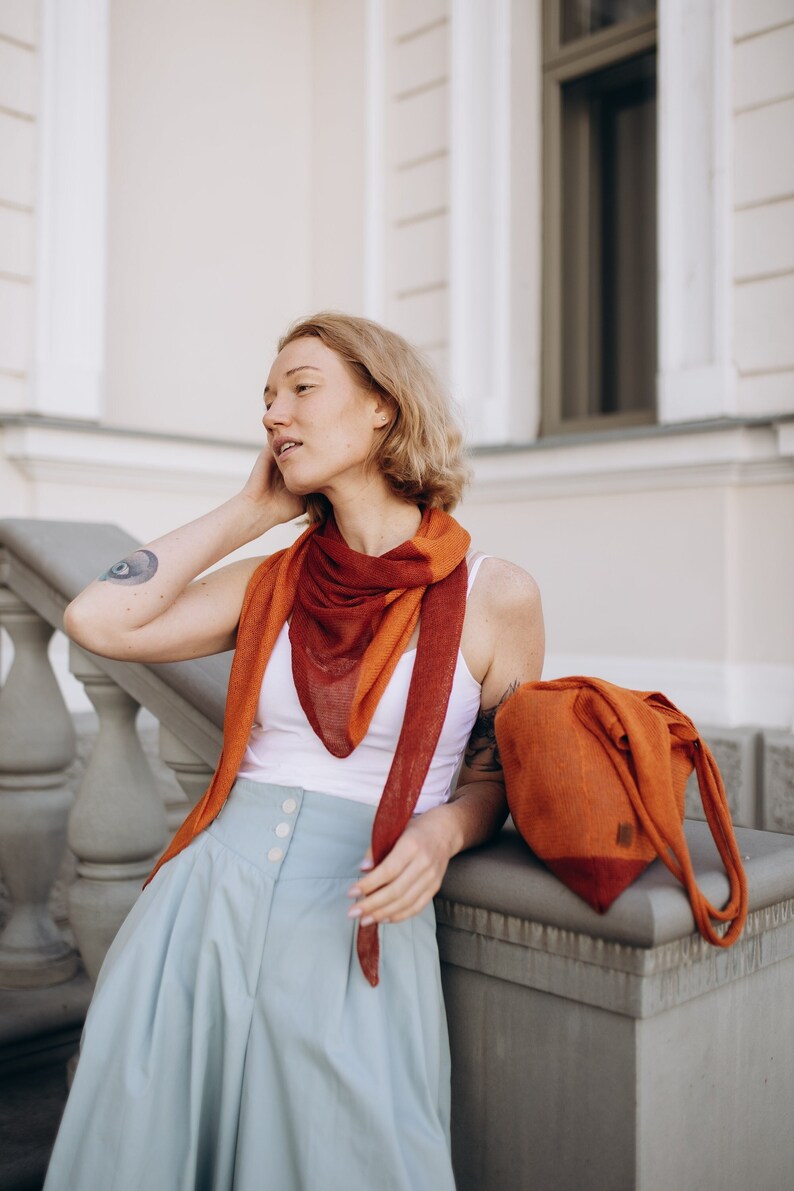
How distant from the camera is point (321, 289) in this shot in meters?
5.55

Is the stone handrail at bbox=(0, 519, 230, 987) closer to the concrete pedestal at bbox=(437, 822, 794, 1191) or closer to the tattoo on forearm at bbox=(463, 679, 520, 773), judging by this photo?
the tattoo on forearm at bbox=(463, 679, 520, 773)

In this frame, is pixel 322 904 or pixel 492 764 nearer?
pixel 322 904

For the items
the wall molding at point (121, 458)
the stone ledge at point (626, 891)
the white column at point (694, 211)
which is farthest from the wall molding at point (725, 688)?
the stone ledge at point (626, 891)

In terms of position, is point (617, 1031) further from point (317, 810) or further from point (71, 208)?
point (71, 208)

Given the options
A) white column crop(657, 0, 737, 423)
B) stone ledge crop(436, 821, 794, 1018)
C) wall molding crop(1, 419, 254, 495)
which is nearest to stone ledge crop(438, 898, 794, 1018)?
stone ledge crop(436, 821, 794, 1018)

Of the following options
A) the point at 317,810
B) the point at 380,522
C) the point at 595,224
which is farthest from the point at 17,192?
the point at 317,810

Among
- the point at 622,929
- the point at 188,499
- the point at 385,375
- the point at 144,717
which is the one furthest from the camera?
the point at 188,499

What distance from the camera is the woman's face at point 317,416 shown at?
5.71ft

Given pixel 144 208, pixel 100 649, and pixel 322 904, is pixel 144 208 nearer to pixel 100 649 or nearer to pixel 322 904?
pixel 100 649

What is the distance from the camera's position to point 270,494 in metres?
1.95

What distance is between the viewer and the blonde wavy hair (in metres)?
1.76

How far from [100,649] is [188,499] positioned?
3.14m

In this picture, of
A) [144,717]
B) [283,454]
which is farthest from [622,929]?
[144,717]

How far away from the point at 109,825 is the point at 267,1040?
2.94 ft
